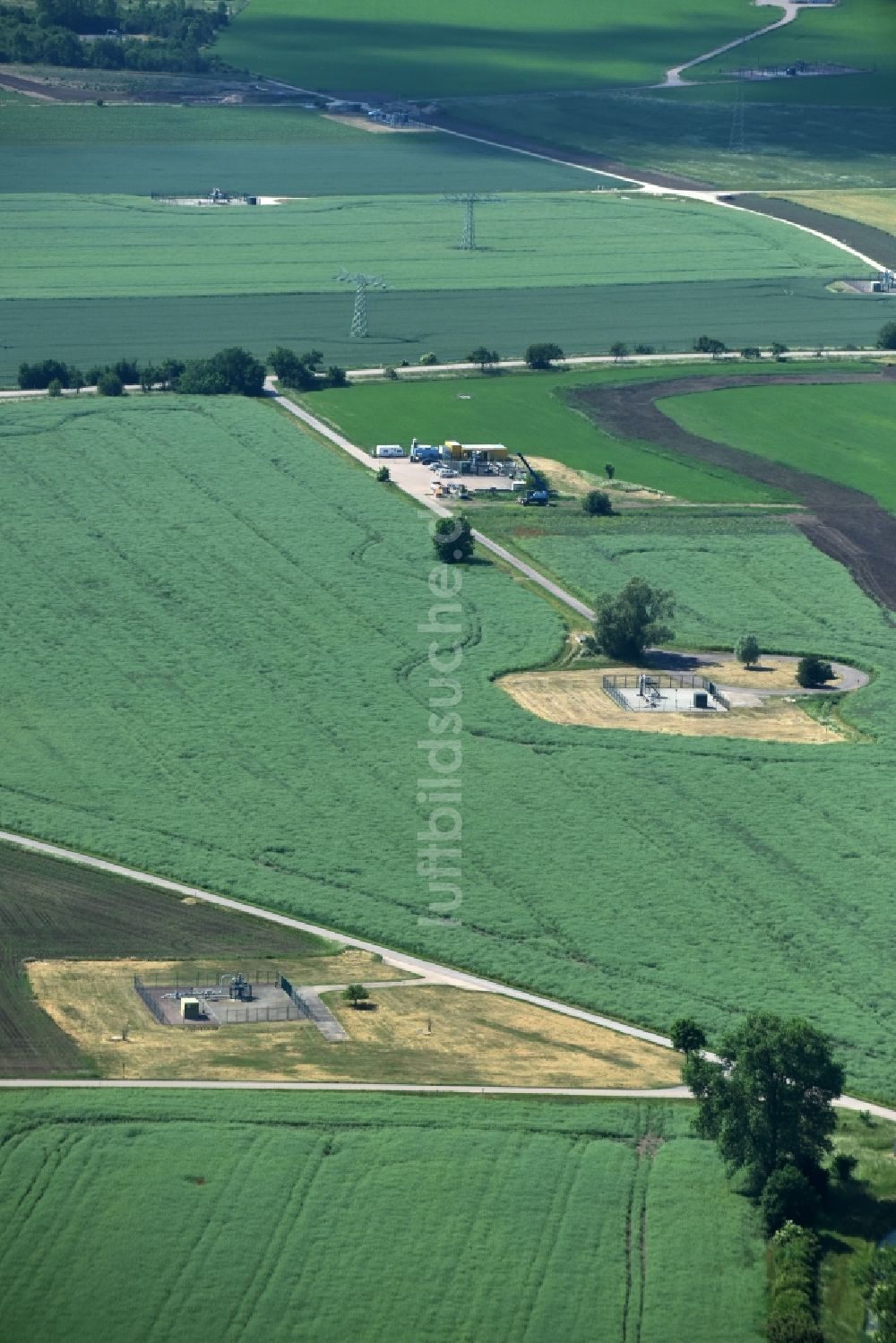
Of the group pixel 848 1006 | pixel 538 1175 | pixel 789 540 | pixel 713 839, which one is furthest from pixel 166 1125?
pixel 789 540

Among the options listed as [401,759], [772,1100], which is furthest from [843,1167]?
[401,759]

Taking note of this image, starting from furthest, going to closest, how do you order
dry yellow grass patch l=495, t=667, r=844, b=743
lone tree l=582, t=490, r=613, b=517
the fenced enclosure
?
1. lone tree l=582, t=490, r=613, b=517
2. the fenced enclosure
3. dry yellow grass patch l=495, t=667, r=844, b=743

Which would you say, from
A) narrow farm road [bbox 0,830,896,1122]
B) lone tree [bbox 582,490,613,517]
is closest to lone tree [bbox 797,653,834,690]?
lone tree [bbox 582,490,613,517]

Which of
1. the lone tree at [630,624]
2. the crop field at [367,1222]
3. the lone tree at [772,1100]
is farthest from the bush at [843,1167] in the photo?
the lone tree at [630,624]

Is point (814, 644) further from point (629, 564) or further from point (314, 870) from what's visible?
point (314, 870)

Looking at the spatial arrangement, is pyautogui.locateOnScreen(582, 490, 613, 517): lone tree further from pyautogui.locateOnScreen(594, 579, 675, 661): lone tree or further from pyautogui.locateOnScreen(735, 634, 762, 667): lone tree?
pyautogui.locateOnScreen(735, 634, 762, 667): lone tree

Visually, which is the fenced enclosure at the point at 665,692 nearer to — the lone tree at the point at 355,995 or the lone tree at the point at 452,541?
the lone tree at the point at 452,541
